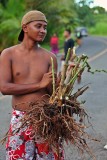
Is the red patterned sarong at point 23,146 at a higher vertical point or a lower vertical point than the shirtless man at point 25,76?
lower

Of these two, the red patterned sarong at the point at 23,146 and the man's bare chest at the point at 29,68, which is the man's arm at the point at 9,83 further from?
the red patterned sarong at the point at 23,146

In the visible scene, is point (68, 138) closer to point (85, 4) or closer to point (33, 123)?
point (33, 123)

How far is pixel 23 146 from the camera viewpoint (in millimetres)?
2756

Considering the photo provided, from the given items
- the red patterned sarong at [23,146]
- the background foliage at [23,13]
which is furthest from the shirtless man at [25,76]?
the background foliage at [23,13]

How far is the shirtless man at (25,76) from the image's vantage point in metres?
2.74

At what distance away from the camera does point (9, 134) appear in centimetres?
273

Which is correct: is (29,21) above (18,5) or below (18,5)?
above

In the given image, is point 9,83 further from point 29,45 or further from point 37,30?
point 37,30

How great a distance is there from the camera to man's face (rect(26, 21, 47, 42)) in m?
2.74

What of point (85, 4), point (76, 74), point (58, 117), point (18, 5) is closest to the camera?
point (58, 117)

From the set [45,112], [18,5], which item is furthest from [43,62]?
[18,5]

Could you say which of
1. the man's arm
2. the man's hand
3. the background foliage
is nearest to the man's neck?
the man's arm

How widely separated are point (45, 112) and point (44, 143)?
0.27 m

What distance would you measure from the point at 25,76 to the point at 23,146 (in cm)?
49
